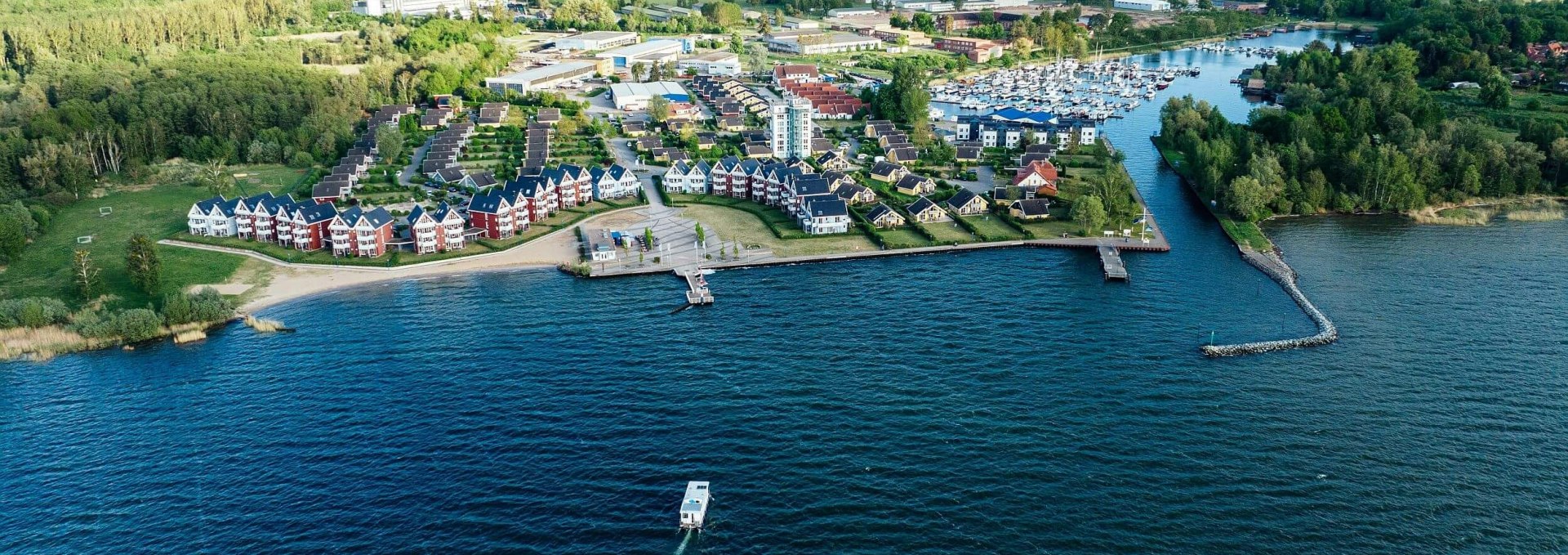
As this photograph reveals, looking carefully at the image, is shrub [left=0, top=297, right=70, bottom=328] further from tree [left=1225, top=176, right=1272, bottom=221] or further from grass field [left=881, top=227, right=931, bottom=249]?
tree [left=1225, top=176, right=1272, bottom=221]

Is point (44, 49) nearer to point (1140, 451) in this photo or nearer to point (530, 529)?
point (530, 529)

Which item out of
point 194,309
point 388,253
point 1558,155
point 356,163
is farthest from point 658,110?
point 1558,155

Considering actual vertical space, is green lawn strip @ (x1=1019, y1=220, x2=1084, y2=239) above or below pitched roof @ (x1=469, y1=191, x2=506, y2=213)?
below

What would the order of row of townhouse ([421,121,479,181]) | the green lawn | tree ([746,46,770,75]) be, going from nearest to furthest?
the green lawn → row of townhouse ([421,121,479,181]) → tree ([746,46,770,75])

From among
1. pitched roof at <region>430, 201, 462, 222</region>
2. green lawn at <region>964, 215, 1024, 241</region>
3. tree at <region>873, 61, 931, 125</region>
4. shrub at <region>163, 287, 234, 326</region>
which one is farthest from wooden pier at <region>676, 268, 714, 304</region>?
tree at <region>873, 61, 931, 125</region>

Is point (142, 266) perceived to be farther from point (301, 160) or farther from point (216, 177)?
point (301, 160)

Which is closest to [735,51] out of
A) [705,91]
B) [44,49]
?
[705,91]

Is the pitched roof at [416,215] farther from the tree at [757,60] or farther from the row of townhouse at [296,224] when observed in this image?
the tree at [757,60]
